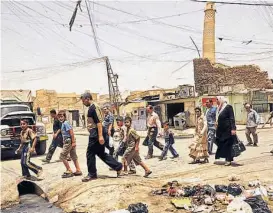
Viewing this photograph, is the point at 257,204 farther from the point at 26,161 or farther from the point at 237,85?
the point at 237,85

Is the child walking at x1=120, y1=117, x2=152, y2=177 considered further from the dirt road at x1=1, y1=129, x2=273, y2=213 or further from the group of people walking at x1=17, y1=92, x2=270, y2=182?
the dirt road at x1=1, y1=129, x2=273, y2=213

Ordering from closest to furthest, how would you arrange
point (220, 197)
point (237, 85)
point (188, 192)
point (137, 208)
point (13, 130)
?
1. point (137, 208)
2. point (220, 197)
3. point (188, 192)
4. point (13, 130)
5. point (237, 85)

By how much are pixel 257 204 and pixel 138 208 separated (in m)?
1.67

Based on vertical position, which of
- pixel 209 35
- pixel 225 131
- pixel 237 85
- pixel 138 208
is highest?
pixel 209 35

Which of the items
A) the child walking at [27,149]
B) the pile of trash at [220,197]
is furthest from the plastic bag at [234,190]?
the child walking at [27,149]

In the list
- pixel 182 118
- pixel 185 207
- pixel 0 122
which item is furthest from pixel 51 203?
pixel 182 118

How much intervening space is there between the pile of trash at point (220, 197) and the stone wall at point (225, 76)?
1102 inches

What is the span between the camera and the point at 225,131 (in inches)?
336

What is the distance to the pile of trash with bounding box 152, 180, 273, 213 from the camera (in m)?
4.91

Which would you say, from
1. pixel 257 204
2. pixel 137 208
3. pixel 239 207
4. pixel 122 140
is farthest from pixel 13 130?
pixel 257 204

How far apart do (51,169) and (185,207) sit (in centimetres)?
527

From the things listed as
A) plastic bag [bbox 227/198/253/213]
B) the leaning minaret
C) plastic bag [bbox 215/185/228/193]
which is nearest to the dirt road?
plastic bag [bbox 215/185/228/193]

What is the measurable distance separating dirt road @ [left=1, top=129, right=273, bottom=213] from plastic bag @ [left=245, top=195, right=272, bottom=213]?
3.96ft

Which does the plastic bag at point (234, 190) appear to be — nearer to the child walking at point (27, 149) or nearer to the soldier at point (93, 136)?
the soldier at point (93, 136)
